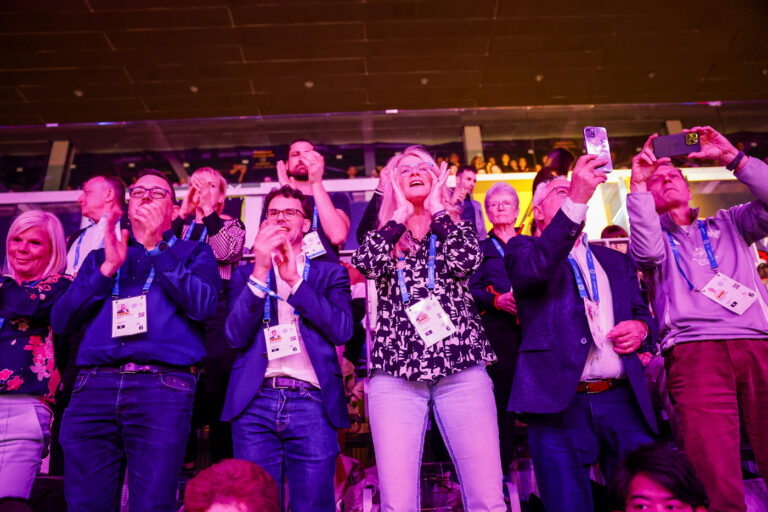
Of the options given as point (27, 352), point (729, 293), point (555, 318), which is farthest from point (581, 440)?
point (27, 352)

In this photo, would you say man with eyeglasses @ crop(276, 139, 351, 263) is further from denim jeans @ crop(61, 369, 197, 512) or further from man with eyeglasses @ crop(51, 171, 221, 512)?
denim jeans @ crop(61, 369, 197, 512)

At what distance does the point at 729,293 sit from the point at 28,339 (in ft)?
8.91

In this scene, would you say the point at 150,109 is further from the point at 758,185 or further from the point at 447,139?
the point at 758,185

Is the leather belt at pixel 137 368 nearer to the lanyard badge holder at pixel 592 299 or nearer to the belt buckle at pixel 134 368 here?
the belt buckle at pixel 134 368

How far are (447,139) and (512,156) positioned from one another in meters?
0.69

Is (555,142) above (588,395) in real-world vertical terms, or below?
above

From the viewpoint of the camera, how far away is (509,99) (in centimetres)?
662

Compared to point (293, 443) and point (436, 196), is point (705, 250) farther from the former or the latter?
point (293, 443)

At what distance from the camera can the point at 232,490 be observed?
1.33 meters

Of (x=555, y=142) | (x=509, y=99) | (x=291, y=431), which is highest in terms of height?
(x=509, y=99)

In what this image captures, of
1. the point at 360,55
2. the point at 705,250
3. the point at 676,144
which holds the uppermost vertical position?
the point at 360,55

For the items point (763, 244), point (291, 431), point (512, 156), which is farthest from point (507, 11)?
point (291, 431)

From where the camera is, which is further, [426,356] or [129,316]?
[129,316]

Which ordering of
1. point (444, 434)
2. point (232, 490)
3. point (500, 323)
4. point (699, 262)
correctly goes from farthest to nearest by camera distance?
point (500, 323), point (699, 262), point (444, 434), point (232, 490)
